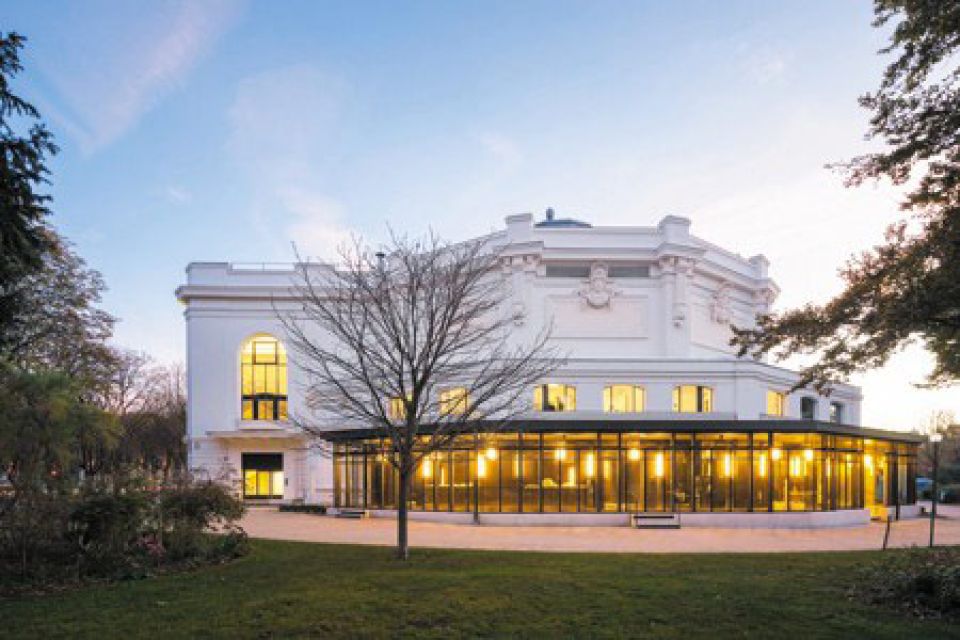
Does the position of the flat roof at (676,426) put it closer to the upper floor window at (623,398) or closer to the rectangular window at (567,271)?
the upper floor window at (623,398)

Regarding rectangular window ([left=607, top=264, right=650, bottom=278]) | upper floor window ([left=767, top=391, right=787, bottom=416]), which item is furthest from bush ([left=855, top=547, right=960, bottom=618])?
rectangular window ([left=607, top=264, right=650, bottom=278])

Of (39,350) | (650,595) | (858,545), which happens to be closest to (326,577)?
(650,595)

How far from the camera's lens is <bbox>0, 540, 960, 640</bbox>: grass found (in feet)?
31.3

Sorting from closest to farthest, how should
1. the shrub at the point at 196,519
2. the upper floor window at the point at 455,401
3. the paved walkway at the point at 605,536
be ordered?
the shrub at the point at 196,519
the upper floor window at the point at 455,401
the paved walkway at the point at 605,536

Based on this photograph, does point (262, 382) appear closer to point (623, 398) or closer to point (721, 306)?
point (623, 398)

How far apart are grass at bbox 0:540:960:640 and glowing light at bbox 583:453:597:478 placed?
11673mm

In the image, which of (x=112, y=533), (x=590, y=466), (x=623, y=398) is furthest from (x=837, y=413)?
(x=112, y=533)

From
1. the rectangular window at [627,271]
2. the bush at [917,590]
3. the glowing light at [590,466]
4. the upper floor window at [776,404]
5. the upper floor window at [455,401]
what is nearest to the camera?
the bush at [917,590]

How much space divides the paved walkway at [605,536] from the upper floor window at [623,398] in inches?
458

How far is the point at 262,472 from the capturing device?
4319cm

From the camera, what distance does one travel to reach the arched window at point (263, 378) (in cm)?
4431

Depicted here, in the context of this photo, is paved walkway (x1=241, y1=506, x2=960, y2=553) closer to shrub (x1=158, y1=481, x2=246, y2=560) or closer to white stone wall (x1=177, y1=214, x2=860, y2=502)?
shrub (x1=158, y1=481, x2=246, y2=560)

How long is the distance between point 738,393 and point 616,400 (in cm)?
674

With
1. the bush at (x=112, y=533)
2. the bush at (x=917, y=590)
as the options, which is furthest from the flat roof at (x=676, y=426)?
the bush at (x=917, y=590)
